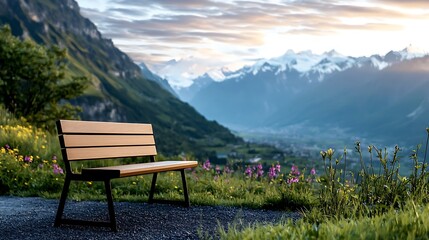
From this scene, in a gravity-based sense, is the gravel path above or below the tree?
below

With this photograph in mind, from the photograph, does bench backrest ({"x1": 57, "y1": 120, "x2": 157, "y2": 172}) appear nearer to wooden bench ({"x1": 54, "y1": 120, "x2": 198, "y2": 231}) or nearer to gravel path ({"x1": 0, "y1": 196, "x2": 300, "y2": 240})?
wooden bench ({"x1": 54, "y1": 120, "x2": 198, "y2": 231})

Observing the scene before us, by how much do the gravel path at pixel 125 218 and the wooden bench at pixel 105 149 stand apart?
0.78ft

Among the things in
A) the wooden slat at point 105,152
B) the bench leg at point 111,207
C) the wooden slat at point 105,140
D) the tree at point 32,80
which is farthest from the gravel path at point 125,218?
the tree at point 32,80

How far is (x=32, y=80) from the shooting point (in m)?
22.4

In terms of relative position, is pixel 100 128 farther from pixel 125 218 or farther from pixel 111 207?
pixel 111 207

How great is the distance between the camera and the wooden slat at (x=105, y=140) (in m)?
7.21

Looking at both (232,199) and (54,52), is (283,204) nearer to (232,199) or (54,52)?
(232,199)

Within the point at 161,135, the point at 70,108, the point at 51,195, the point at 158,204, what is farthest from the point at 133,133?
the point at 161,135

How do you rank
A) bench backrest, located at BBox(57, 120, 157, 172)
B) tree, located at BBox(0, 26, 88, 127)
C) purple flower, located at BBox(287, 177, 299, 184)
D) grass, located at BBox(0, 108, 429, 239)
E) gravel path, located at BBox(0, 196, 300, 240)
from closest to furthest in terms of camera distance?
grass, located at BBox(0, 108, 429, 239) → gravel path, located at BBox(0, 196, 300, 240) → bench backrest, located at BBox(57, 120, 157, 172) → purple flower, located at BBox(287, 177, 299, 184) → tree, located at BBox(0, 26, 88, 127)

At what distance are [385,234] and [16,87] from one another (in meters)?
19.7

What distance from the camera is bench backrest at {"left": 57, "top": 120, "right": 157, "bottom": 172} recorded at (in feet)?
23.4

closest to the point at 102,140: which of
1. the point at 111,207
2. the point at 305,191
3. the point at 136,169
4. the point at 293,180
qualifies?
the point at 136,169

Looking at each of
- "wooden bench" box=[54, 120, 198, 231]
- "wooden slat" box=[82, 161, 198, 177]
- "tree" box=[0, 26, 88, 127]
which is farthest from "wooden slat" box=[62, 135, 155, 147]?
"tree" box=[0, 26, 88, 127]

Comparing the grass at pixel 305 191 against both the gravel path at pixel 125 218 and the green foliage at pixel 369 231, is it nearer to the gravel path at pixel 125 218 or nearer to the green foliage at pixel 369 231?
the green foliage at pixel 369 231
